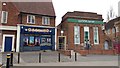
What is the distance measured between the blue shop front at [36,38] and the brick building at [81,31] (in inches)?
57.6

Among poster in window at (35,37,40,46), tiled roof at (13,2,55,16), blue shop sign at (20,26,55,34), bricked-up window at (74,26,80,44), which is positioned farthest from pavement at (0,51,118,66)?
tiled roof at (13,2,55,16)

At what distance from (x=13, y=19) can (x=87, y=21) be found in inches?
478

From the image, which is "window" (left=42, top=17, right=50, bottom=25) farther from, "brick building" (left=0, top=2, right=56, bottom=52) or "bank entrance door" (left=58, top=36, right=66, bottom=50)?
"bank entrance door" (left=58, top=36, right=66, bottom=50)

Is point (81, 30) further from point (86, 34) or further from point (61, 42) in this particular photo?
point (61, 42)

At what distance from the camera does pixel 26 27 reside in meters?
23.9

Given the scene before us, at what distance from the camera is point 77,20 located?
27688 mm

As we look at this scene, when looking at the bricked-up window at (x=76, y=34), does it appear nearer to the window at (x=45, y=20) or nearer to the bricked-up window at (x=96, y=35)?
the bricked-up window at (x=96, y=35)

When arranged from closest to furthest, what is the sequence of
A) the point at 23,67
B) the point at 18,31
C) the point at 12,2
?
1. the point at 23,67
2. the point at 18,31
3. the point at 12,2

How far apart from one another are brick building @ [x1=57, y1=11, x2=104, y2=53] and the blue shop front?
1462 mm

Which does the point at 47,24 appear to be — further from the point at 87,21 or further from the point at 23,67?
the point at 23,67

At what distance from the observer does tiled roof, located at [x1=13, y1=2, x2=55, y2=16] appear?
25.9 metres

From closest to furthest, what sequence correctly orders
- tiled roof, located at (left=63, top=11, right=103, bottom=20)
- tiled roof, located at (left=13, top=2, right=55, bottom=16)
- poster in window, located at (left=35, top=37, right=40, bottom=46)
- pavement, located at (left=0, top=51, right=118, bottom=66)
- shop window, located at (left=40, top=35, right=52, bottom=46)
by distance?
pavement, located at (left=0, top=51, right=118, bottom=66) < poster in window, located at (left=35, top=37, right=40, bottom=46) < shop window, located at (left=40, top=35, right=52, bottom=46) < tiled roof, located at (left=13, top=2, right=55, bottom=16) < tiled roof, located at (left=63, top=11, right=103, bottom=20)

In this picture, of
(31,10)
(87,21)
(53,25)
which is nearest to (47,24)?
(53,25)

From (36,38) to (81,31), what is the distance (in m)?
7.81
